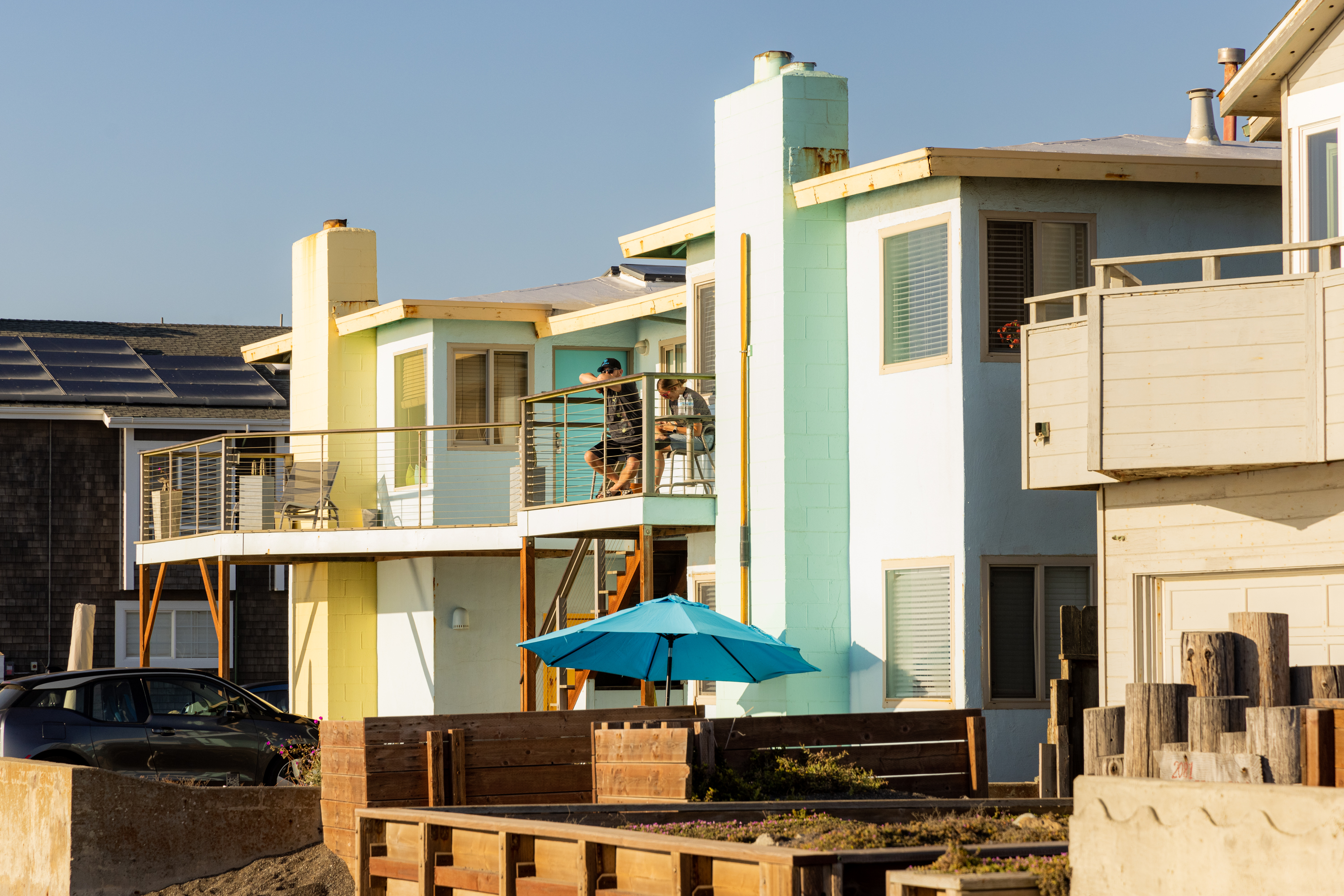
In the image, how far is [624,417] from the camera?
19.3m

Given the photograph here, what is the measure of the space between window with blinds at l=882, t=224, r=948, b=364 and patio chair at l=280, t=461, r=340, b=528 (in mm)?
10148

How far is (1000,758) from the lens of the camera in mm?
15703

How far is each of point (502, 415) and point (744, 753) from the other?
41.8 feet

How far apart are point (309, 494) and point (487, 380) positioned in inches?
118

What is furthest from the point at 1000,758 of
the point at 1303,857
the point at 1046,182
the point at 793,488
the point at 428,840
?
the point at 1303,857

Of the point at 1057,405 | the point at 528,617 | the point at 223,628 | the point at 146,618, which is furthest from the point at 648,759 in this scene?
the point at 146,618

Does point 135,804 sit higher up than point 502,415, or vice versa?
point 502,415

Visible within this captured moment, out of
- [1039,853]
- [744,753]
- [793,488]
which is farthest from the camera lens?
[793,488]

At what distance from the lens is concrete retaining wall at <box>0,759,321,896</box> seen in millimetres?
12336

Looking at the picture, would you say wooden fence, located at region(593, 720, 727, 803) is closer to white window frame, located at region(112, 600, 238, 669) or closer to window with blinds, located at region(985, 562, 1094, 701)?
window with blinds, located at region(985, 562, 1094, 701)

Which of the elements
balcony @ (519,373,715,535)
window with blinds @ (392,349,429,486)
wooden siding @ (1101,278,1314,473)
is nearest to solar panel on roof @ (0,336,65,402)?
window with blinds @ (392,349,429,486)

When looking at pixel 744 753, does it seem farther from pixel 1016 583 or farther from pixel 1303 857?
pixel 1303 857

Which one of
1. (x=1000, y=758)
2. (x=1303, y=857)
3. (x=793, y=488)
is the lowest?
(x=1000, y=758)

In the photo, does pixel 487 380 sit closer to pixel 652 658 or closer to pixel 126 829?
pixel 652 658
